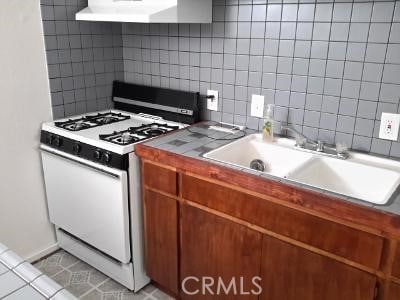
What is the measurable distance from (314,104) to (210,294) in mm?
1066

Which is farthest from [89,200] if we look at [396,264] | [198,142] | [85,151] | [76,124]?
[396,264]

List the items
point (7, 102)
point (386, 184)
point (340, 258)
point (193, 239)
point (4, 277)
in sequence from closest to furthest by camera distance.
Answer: point (4, 277) → point (340, 258) → point (386, 184) → point (193, 239) → point (7, 102)

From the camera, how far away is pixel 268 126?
6.27 feet

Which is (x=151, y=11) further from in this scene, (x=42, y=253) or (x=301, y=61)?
(x=42, y=253)

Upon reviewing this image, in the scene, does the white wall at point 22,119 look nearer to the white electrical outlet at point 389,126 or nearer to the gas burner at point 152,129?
the gas burner at point 152,129

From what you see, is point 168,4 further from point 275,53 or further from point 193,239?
point 193,239

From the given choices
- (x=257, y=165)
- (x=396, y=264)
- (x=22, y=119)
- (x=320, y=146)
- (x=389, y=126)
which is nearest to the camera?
(x=396, y=264)

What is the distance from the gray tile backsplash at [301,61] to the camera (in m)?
1.62

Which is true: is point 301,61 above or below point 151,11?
below

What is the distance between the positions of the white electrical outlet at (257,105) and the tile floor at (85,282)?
113 centimetres

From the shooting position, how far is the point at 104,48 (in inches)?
97.6

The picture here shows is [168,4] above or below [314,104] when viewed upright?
above

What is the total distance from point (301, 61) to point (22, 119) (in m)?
1.58

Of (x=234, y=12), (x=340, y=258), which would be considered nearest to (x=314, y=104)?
(x=234, y=12)
